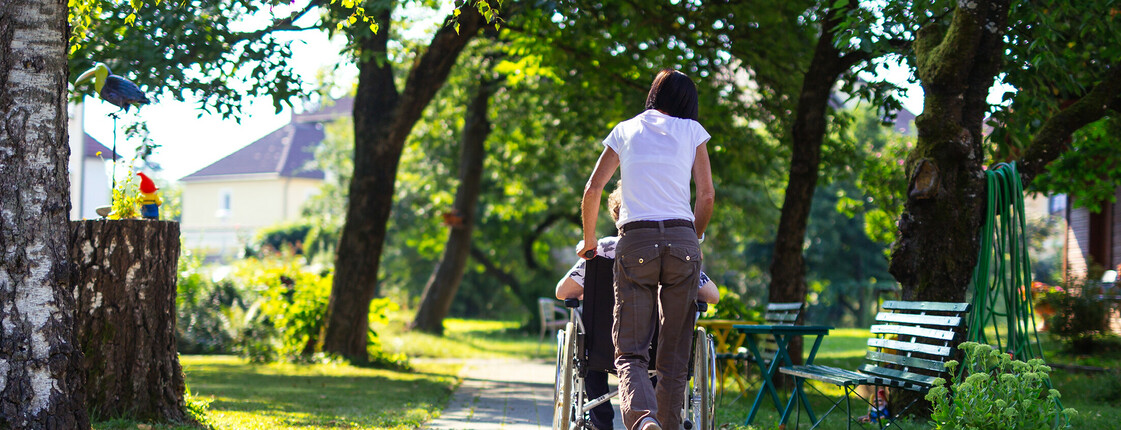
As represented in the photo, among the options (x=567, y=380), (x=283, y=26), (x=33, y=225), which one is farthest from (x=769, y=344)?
(x=33, y=225)

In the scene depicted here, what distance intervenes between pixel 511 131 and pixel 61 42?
16.1 metres

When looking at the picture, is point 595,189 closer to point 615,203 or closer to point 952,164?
point 615,203

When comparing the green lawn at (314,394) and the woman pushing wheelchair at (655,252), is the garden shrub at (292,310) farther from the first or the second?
the woman pushing wheelchair at (655,252)

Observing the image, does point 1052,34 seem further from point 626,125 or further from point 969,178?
point 626,125

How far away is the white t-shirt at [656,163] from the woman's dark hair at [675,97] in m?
0.06

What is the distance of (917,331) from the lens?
634 centimetres

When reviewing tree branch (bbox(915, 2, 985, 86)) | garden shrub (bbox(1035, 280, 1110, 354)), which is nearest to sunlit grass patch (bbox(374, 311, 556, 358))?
garden shrub (bbox(1035, 280, 1110, 354))

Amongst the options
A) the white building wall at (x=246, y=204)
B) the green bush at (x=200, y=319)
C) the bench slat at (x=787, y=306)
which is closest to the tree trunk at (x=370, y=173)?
the green bush at (x=200, y=319)

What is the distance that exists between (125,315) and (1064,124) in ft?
24.9

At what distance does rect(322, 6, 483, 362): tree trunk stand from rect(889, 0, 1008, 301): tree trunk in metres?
7.25

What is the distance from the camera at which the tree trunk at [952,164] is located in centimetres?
714

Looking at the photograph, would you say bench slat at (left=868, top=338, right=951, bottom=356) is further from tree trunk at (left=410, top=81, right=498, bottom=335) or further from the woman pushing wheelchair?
tree trunk at (left=410, top=81, right=498, bottom=335)

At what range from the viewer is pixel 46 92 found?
4.59m

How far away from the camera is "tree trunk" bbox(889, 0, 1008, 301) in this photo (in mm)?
7137
